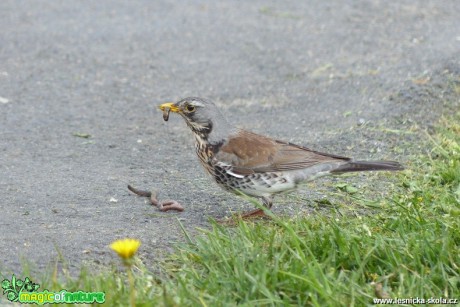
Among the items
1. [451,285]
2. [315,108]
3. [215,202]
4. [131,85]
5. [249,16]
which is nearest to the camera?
[451,285]

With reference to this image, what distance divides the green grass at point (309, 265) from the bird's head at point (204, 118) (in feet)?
3.18

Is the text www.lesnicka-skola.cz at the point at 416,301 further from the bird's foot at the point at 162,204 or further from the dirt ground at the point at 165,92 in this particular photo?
the bird's foot at the point at 162,204

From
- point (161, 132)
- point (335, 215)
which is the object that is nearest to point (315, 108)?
point (161, 132)

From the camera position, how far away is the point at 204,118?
6.70 m

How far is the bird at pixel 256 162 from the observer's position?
6.41 metres

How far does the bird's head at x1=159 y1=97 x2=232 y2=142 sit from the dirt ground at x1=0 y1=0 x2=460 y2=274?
1.70ft

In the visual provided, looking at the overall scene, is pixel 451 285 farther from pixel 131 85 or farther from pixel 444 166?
pixel 131 85

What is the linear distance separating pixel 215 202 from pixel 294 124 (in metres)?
1.99

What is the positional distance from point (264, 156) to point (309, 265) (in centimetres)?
172

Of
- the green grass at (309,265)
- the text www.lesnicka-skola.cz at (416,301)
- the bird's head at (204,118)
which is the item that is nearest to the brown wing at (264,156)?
the bird's head at (204,118)

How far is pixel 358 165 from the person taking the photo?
20.9 feet

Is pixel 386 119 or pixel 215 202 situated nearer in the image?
pixel 215 202

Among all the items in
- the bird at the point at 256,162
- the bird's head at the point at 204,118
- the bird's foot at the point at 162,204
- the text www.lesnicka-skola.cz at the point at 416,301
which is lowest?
the bird's foot at the point at 162,204

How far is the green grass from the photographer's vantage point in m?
4.82
